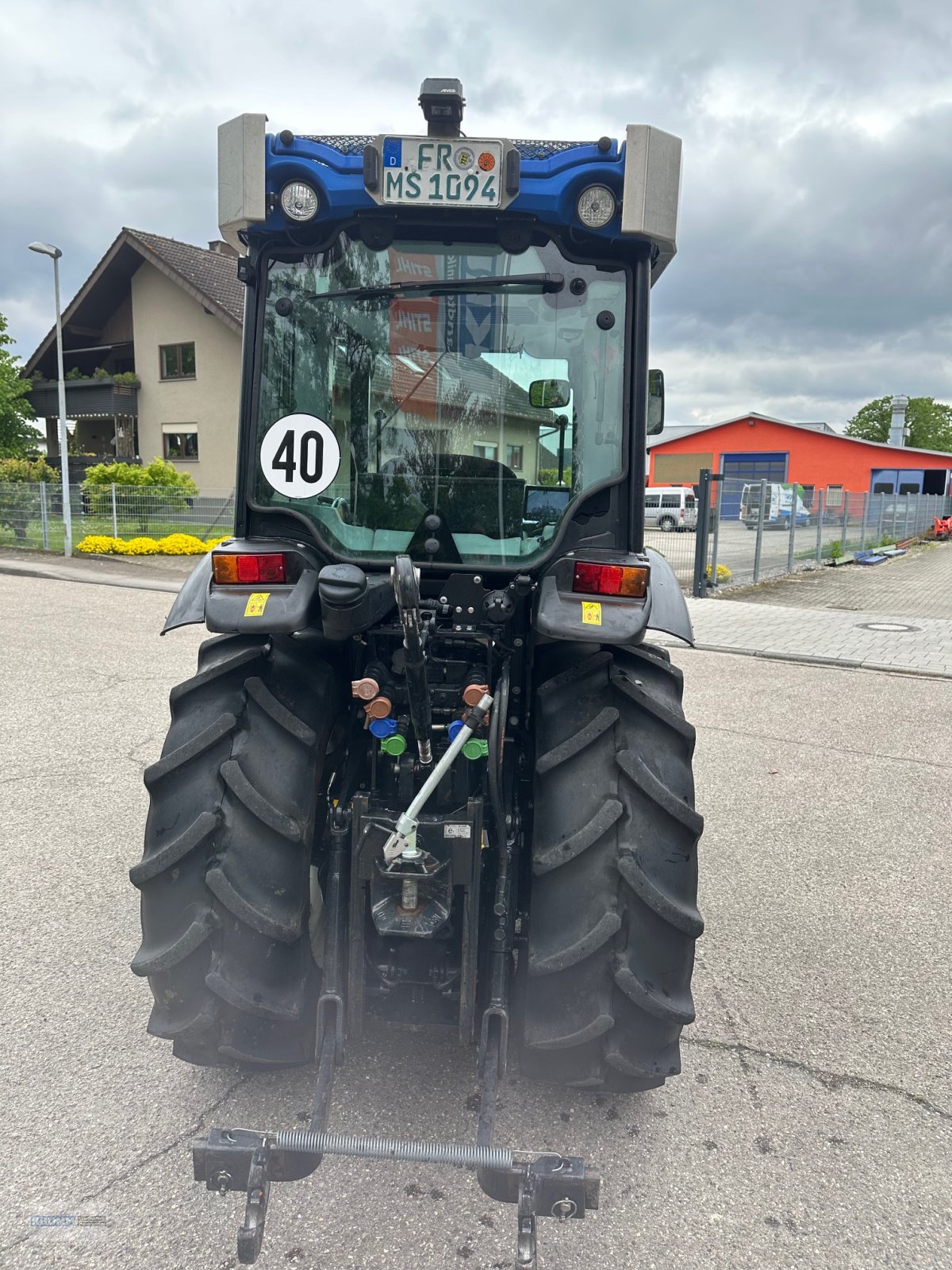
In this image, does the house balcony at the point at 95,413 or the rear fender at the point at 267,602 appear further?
the house balcony at the point at 95,413

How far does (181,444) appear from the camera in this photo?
94.5 feet

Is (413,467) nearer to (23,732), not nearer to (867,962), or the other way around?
(867,962)

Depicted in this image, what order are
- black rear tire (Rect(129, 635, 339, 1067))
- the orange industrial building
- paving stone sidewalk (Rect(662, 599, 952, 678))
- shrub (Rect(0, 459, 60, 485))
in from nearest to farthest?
black rear tire (Rect(129, 635, 339, 1067)), paving stone sidewalk (Rect(662, 599, 952, 678)), shrub (Rect(0, 459, 60, 485)), the orange industrial building

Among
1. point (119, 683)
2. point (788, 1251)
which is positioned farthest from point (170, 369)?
point (788, 1251)

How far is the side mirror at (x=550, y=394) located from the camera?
2684 millimetres

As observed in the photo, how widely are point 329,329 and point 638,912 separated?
1911 mm

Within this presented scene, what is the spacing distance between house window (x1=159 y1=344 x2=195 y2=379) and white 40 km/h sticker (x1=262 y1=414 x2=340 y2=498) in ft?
89.8

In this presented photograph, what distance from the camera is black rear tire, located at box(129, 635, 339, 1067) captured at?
87.5 inches

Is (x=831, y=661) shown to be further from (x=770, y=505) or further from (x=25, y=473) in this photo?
(x=25, y=473)

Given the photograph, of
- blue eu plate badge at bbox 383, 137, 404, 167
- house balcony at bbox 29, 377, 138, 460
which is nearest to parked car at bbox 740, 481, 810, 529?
blue eu plate badge at bbox 383, 137, 404, 167

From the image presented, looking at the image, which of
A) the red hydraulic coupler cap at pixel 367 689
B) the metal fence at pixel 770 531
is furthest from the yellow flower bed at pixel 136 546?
the red hydraulic coupler cap at pixel 367 689

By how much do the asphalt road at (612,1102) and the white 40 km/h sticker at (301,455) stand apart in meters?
1.75

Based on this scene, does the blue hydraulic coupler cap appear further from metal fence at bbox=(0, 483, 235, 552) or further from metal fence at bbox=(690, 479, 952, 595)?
metal fence at bbox=(0, 483, 235, 552)

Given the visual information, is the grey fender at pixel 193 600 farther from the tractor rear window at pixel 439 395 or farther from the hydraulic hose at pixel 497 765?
the hydraulic hose at pixel 497 765
